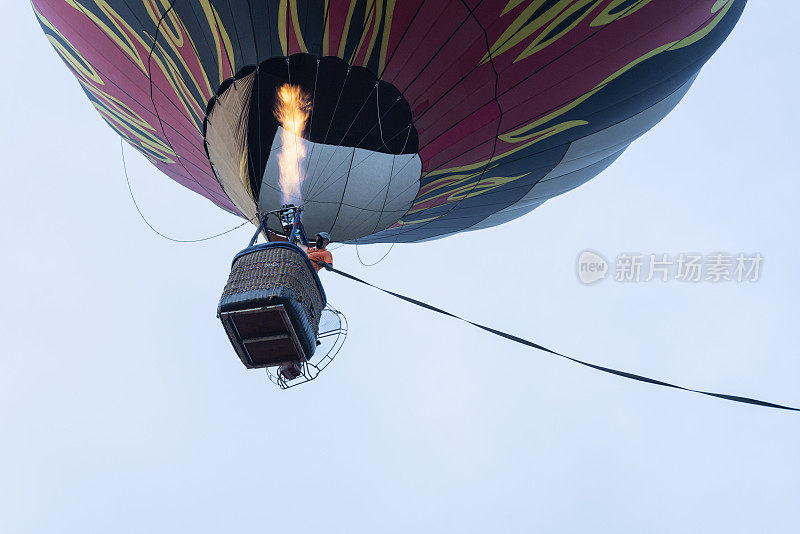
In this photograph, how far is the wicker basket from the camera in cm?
417

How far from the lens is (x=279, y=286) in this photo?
4.19 meters

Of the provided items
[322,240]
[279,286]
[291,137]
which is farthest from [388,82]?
[279,286]

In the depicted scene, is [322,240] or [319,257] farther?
[322,240]

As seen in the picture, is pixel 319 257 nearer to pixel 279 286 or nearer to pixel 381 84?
pixel 279 286

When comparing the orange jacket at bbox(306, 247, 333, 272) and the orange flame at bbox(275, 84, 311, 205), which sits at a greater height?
the orange flame at bbox(275, 84, 311, 205)

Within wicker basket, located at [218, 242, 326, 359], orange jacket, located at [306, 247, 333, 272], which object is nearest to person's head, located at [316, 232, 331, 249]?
orange jacket, located at [306, 247, 333, 272]

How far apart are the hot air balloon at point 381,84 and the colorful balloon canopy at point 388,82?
0.01 m

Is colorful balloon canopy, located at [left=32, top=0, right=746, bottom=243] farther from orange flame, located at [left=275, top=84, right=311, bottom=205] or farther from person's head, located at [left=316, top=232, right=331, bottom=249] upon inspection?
person's head, located at [left=316, top=232, right=331, bottom=249]

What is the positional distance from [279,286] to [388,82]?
164cm

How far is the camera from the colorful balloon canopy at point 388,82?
14.8 ft

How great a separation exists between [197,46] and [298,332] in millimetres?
2087

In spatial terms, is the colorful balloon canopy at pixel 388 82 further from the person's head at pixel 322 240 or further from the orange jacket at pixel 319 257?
the orange jacket at pixel 319 257

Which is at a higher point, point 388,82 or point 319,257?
point 388,82

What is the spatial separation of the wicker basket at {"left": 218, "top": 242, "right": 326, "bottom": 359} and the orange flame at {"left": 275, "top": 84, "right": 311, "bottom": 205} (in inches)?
39.0
